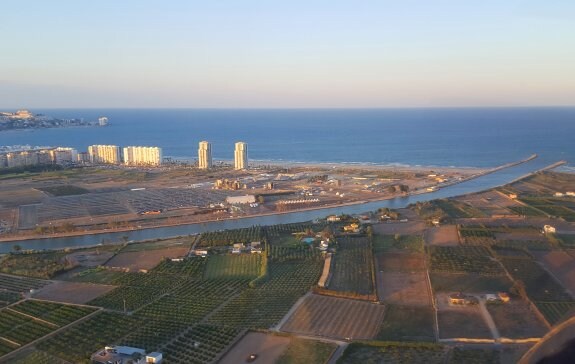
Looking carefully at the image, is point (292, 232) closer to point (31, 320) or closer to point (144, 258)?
point (144, 258)

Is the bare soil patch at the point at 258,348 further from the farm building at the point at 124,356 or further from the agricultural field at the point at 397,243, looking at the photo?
the agricultural field at the point at 397,243

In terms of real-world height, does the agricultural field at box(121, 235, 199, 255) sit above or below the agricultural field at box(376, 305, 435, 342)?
below

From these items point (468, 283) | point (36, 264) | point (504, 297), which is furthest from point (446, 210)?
point (36, 264)

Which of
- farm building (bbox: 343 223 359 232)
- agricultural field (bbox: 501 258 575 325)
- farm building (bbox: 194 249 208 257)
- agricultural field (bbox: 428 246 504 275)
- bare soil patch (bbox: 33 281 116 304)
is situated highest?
agricultural field (bbox: 501 258 575 325)

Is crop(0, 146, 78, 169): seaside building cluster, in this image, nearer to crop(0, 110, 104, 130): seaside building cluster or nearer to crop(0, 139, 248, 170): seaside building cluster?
crop(0, 139, 248, 170): seaside building cluster

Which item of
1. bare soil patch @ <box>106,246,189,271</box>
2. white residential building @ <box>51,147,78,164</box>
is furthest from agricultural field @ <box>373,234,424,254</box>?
white residential building @ <box>51,147,78,164</box>

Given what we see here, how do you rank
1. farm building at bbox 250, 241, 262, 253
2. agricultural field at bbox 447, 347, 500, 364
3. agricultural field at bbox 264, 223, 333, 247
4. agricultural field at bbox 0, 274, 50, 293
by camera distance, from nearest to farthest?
agricultural field at bbox 447, 347, 500, 364
agricultural field at bbox 0, 274, 50, 293
farm building at bbox 250, 241, 262, 253
agricultural field at bbox 264, 223, 333, 247
